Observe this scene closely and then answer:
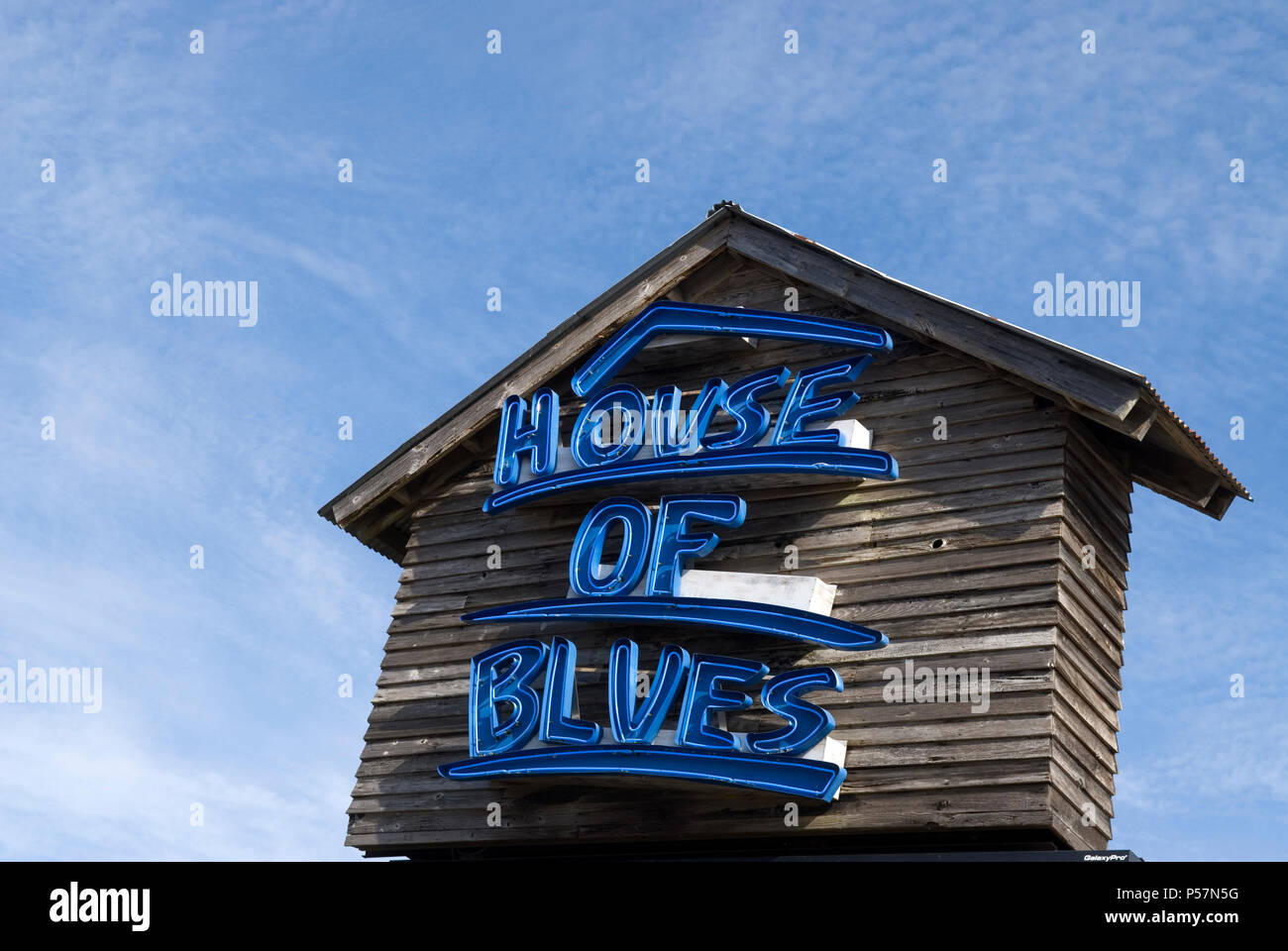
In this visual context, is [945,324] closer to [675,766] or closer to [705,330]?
[705,330]

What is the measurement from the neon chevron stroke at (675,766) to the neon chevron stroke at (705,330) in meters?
3.93

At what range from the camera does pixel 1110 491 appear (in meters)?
15.4

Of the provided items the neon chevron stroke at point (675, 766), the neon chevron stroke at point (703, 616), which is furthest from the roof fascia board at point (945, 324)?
the neon chevron stroke at point (675, 766)

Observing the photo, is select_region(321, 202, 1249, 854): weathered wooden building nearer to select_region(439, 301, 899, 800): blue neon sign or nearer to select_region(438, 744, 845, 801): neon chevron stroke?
select_region(438, 744, 845, 801): neon chevron stroke

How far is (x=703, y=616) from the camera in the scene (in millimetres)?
15031

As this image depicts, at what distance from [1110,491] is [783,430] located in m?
3.11

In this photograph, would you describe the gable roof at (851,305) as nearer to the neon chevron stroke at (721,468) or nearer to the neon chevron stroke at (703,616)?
the neon chevron stroke at (721,468)

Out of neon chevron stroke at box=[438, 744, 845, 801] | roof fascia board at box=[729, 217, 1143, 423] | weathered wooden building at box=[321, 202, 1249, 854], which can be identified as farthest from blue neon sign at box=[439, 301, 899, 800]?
roof fascia board at box=[729, 217, 1143, 423]

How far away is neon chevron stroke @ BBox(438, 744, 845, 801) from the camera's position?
46.0ft

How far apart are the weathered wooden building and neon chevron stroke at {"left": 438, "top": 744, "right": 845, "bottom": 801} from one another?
0.19m
